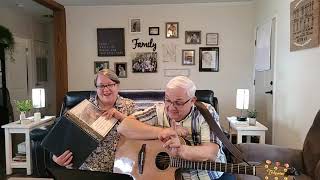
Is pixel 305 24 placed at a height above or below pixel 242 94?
above

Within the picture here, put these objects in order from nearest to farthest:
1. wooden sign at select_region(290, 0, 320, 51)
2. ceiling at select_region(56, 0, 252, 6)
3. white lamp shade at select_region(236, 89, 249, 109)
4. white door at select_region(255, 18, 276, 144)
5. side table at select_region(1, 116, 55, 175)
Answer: wooden sign at select_region(290, 0, 320, 51), side table at select_region(1, 116, 55, 175), white lamp shade at select_region(236, 89, 249, 109), white door at select_region(255, 18, 276, 144), ceiling at select_region(56, 0, 252, 6)

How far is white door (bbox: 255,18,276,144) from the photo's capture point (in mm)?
3881

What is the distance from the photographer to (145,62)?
17.4ft

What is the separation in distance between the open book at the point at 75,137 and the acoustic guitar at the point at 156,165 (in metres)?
0.15

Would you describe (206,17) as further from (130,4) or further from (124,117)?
(124,117)

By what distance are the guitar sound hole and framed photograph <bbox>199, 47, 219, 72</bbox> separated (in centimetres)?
387

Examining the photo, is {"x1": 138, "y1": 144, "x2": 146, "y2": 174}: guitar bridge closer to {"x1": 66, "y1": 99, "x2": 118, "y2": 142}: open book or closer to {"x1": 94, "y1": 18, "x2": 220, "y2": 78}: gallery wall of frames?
{"x1": 66, "y1": 99, "x2": 118, "y2": 142}: open book

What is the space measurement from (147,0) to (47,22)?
3.09m

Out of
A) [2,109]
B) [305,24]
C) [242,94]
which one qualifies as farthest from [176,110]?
[2,109]

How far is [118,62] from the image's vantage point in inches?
211

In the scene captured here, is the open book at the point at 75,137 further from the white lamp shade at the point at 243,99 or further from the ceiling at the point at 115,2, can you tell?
the ceiling at the point at 115,2

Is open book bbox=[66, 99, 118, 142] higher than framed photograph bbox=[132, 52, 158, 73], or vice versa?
framed photograph bbox=[132, 52, 158, 73]

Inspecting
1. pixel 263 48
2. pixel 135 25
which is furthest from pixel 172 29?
pixel 263 48

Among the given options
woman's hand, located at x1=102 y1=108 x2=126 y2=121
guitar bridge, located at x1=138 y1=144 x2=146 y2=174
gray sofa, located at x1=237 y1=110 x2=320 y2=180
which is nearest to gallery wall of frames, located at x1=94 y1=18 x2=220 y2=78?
gray sofa, located at x1=237 y1=110 x2=320 y2=180
